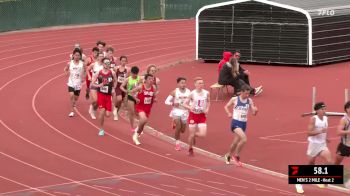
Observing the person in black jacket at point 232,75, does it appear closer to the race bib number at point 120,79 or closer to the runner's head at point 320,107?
the race bib number at point 120,79

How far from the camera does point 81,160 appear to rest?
59.6ft

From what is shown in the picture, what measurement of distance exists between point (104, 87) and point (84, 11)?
81.6 ft

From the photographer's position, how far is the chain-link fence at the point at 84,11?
135ft

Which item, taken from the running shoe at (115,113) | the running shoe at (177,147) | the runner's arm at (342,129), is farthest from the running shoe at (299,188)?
the running shoe at (115,113)

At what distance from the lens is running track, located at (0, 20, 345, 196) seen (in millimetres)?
16125

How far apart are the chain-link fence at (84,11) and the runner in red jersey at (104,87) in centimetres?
2087

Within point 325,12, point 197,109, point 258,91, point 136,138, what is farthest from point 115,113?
point 325,12

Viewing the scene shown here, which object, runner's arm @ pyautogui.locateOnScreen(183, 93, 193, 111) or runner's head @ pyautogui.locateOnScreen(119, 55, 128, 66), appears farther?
runner's head @ pyautogui.locateOnScreen(119, 55, 128, 66)

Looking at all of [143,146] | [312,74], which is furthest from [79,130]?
[312,74]

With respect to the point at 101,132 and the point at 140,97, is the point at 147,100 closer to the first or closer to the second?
the point at 140,97

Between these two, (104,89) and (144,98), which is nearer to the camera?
Result: (144,98)

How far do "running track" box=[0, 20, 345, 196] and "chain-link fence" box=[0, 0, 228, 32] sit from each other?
1224 cm

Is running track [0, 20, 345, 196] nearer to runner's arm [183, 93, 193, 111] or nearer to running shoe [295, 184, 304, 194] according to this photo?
running shoe [295, 184, 304, 194]

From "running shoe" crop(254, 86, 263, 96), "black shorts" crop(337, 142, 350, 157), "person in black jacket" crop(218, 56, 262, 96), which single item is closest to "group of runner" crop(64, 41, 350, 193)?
"black shorts" crop(337, 142, 350, 157)
